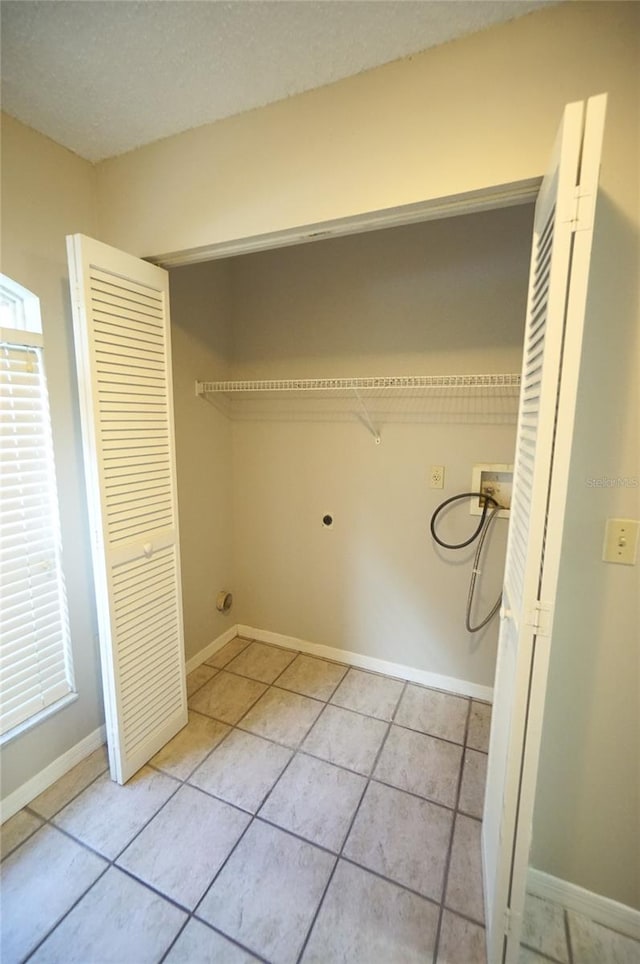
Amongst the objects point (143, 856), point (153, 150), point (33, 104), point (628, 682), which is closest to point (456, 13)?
point (153, 150)

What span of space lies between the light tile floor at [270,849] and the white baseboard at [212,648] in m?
0.35

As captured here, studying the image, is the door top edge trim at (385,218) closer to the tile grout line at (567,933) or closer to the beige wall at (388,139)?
the beige wall at (388,139)

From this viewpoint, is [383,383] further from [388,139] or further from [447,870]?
[447,870]

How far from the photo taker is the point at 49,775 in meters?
1.66

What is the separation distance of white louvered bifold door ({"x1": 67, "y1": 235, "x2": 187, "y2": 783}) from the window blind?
0.24 metres

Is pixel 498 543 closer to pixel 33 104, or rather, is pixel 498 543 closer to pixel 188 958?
pixel 188 958

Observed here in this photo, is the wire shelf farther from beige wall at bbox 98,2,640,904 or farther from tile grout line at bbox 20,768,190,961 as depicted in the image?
tile grout line at bbox 20,768,190,961

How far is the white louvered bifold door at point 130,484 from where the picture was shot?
4.73 feet

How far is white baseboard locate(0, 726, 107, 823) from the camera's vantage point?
1.53 meters

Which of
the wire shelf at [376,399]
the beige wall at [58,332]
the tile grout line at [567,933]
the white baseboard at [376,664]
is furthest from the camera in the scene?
the white baseboard at [376,664]

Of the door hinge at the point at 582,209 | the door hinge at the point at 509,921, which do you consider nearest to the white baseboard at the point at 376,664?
the door hinge at the point at 509,921

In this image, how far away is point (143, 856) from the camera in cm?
140

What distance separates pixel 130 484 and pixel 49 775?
4.20 ft

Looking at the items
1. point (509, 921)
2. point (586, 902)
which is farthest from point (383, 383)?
point (586, 902)
